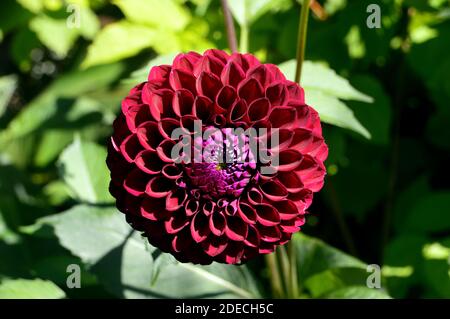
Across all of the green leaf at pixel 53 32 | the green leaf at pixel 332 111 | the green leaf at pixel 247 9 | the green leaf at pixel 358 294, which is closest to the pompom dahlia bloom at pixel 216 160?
the green leaf at pixel 332 111

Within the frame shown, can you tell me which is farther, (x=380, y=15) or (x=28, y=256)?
(x=28, y=256)

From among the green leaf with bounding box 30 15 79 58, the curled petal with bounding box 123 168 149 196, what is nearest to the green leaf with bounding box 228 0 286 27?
the curled petal with bounding box 123 168 149 196

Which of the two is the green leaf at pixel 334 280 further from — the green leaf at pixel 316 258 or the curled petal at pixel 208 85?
the curled petal at pixel 208 85

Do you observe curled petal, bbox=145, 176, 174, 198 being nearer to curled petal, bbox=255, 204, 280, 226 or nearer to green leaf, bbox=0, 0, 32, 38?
curled petal, bbox=255, 204, 280, 226

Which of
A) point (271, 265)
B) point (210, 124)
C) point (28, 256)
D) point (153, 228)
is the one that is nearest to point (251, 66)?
point (210, 124)
